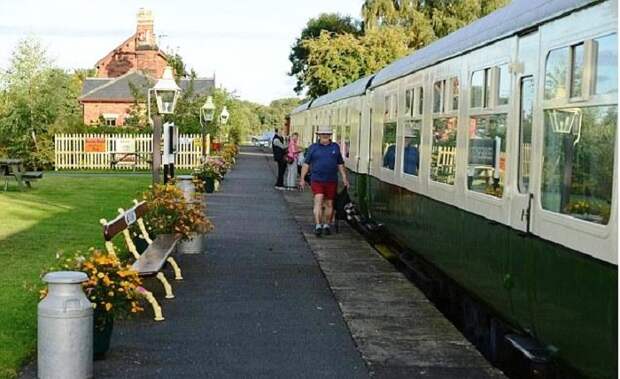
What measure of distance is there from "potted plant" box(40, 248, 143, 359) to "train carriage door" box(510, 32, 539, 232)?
9.11 feet

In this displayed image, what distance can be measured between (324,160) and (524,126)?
9465 millimetres

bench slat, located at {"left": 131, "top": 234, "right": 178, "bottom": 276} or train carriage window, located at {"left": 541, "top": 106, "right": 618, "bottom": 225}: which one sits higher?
train carriage window, located at {"left": 541, "top": 106, "right": 618, "bottom": 225}

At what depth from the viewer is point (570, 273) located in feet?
17.4

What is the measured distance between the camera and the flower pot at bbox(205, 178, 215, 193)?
84.8ft

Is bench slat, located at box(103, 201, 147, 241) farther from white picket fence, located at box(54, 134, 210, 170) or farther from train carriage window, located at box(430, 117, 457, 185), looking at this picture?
white picket fence, located at box(54, 134, 210, 170)

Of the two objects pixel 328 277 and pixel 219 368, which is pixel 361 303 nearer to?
pixel 328 277

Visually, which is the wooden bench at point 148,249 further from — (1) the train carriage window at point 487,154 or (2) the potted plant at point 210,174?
(2) the potted plant at point 210,174

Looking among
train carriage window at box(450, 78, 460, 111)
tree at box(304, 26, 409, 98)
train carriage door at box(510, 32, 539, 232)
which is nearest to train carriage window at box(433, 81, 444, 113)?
train carriage window at box(450, 78, 460, 111)

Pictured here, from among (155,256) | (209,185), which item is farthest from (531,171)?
(209,185)

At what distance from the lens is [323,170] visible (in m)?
15.9

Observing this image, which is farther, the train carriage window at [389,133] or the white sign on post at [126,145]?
the white sign on post at [126,145]

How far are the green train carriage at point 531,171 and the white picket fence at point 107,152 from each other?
3429cm

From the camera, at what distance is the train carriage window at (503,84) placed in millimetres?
7004

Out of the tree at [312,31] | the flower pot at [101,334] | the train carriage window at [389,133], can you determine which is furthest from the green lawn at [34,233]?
the tree at [312,31]
